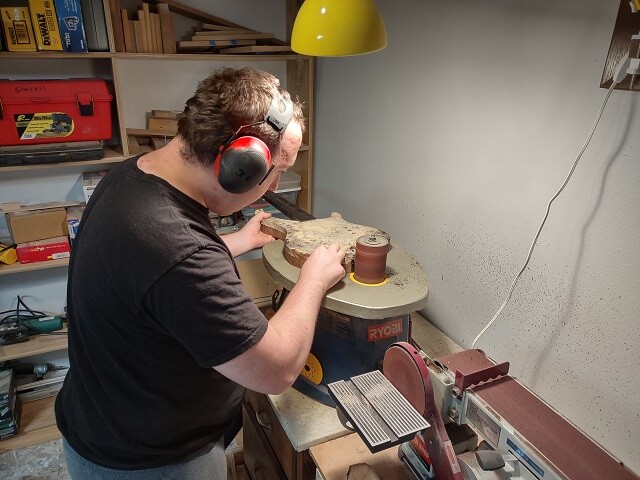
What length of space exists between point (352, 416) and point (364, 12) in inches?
33.2

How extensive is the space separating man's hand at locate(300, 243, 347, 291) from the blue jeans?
0.44 meters

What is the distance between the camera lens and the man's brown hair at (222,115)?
2.77ft

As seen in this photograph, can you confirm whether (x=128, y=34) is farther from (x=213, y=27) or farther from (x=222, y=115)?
(x=222, y=115)

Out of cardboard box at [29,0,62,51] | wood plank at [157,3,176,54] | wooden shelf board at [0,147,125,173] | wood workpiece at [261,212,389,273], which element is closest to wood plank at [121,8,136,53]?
wood plank at [157,3,176,54]

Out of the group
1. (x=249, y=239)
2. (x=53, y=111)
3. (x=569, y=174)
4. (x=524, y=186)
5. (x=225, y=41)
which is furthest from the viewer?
(x=225, y=41)

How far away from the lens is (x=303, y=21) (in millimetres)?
1078

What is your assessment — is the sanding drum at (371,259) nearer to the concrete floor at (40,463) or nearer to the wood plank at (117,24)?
the concrete floor at (40,463)

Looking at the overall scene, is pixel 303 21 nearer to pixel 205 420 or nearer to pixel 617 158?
pixel 617 158

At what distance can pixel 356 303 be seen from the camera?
3.48 feet

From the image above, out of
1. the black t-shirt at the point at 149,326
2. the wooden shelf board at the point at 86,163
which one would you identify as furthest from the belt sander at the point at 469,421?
the wooden shelf board at the point at 86,163

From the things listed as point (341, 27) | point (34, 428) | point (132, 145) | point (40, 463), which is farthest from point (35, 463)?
point (341, 27)

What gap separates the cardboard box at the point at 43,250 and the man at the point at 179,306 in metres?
1.23

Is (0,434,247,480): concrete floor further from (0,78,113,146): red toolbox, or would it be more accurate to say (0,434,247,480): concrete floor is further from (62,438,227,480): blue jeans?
(0,78,113,146): red toolbox

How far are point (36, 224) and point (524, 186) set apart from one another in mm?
1960
